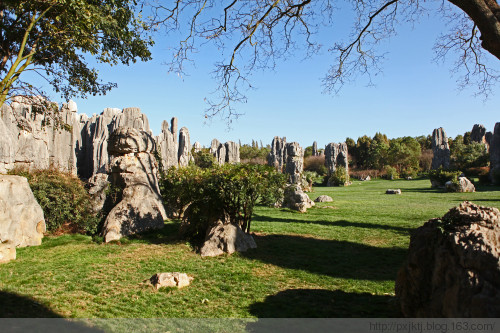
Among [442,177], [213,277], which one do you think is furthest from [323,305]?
[442,177]

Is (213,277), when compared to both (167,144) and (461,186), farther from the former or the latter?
(167,144)

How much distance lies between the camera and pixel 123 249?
6.95 metres

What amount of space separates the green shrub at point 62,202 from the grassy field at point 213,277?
2.04 ft

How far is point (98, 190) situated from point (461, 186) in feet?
71.3

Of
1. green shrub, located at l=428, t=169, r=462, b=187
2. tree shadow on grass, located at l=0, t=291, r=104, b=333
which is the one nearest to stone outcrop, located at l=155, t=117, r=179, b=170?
green shrub, located at l=428, t=169, r=462, b=187

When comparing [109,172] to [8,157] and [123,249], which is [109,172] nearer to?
[123,249]

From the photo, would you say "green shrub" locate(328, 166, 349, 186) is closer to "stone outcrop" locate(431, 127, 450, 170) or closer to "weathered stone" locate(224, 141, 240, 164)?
"stone outcrop" locate(431, 127, 450, 170)

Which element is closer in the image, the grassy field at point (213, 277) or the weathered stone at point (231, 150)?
the grassy field at point (213, 277)

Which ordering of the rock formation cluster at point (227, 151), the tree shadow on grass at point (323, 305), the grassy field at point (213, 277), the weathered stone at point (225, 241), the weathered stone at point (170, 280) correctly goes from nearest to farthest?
the tree shadow on grass at point (323, 305)
the grassy field at point (213, 277)
the weathered stone at point (170, 280)
the weathered stone at point (225, 241)
the rock formation cluster at point (227, 151)

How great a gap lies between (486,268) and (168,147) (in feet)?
111

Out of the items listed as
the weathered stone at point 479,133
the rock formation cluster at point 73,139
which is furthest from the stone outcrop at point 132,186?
the weathered stone at point 479,133

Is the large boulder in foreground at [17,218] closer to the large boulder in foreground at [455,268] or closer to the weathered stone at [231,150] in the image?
the large boulder in foreground at [455,268]

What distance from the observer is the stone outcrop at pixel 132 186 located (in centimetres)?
823

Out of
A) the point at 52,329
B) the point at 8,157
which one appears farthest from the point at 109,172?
the point at 52,329
